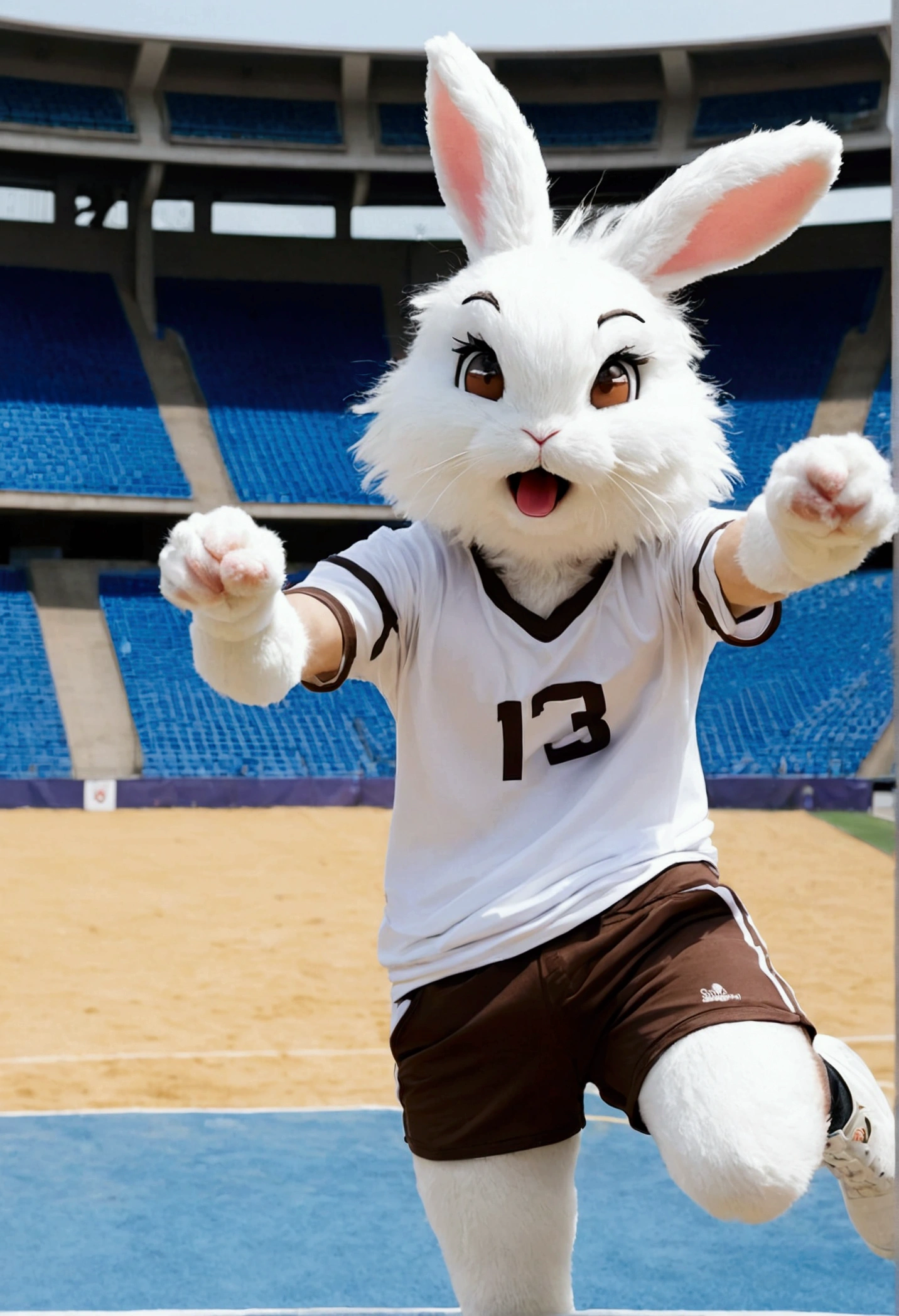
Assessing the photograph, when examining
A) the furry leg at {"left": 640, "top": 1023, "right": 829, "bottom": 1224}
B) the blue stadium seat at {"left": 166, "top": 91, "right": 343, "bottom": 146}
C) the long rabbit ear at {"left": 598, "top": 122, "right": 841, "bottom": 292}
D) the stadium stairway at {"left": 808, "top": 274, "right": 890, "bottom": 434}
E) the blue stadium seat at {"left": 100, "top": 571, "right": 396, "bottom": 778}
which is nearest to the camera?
the furry leg at {"left": 640, "top": 1023, "right": 829, "bottom": 1224}

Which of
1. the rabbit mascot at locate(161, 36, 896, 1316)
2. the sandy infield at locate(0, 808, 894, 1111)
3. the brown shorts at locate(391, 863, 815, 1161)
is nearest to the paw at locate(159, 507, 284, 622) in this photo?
the rabbit mascot at locate(161, 36, 896, 1316)

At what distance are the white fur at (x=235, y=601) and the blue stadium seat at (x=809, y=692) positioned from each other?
15.8 metres

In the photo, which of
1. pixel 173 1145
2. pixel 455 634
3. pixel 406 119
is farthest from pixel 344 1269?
pixel 406 119

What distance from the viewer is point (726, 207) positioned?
2.59m

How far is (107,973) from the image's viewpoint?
867cm

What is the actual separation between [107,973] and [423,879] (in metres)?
6.75

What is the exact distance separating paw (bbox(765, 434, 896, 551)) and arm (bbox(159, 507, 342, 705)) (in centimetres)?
74

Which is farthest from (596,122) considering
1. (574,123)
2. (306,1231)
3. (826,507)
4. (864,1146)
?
(826,507)

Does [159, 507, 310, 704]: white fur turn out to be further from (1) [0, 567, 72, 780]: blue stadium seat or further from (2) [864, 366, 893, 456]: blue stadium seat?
(2) [864, 366, 893, 456]: blue stadium seat

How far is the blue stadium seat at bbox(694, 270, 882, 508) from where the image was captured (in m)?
21.3

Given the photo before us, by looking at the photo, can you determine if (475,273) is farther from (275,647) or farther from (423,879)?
(423,879)

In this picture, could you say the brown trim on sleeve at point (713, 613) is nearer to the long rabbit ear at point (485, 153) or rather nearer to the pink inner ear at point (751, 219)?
the pink inner ear at point (751, 219)

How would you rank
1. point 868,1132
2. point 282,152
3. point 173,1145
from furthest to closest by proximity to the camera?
point 282,152
point 173,1145
point 868,1132

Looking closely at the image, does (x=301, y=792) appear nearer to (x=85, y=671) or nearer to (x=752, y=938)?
(x=85, y=671)
